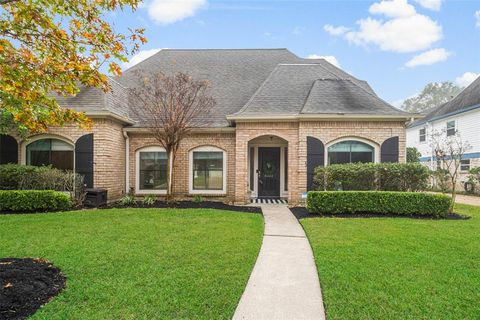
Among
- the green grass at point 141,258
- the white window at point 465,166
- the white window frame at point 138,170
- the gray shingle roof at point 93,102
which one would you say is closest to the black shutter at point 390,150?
the green grass at point 141,258

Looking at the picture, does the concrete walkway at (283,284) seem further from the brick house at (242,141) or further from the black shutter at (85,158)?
the black shutter at (85,158)

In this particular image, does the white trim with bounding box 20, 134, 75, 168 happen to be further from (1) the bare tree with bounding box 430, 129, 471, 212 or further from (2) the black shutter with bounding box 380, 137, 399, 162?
(1) the bare tree with bounding box 430, 129, 471, 212

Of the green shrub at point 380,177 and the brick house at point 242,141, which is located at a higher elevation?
the brick house at point 242,141

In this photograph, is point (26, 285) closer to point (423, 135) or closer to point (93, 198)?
point (93, 198)

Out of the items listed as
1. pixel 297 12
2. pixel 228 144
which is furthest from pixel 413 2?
pixel 228 144

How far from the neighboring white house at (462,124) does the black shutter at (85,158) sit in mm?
18984

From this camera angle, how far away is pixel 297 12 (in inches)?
404

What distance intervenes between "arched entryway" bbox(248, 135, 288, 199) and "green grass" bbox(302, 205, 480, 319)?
5.86 metres

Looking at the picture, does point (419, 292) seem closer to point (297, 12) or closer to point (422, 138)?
point (297, 12)

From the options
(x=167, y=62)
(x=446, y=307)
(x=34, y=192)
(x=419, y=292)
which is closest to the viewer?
(x=446, y=307)

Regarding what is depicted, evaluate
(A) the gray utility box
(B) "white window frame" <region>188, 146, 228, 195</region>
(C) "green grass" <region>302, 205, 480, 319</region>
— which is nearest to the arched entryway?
(B) "white window frame" <region>188, 146, 228, 195</region>

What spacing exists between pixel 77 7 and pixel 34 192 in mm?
7155

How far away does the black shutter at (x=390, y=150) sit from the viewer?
33.9 feet

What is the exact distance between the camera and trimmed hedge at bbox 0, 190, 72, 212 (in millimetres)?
8711
